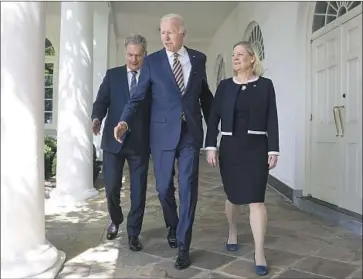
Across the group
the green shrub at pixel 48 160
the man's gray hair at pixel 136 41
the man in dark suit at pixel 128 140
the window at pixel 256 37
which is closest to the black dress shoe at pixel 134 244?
the man in dark suit at pixel 128 140

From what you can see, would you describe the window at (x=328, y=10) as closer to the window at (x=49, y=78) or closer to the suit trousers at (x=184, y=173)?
the suit trousers at (x=184, y=173)

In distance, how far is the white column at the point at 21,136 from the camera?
2406mm

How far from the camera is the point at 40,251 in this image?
2654 mm

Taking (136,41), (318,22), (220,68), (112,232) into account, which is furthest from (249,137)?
(220,68)

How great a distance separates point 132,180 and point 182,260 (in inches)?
33.1

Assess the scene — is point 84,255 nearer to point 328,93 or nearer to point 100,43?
point 328,93

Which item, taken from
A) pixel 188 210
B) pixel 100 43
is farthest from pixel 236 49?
pixel 100 43

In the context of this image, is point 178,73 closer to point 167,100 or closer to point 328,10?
point 167,100

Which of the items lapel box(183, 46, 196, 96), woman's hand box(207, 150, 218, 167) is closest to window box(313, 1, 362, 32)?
lapel box(183, 46, 196, 96)

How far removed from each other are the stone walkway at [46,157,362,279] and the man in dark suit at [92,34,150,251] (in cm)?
27

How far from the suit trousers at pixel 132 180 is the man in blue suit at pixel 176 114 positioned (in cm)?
39

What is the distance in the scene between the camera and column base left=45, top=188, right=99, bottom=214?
5.46 meters

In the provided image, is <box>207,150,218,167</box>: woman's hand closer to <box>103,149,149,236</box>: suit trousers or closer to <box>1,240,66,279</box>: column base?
<box>103,149,149,236</box>: suit trousers

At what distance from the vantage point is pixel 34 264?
2.55 meters
